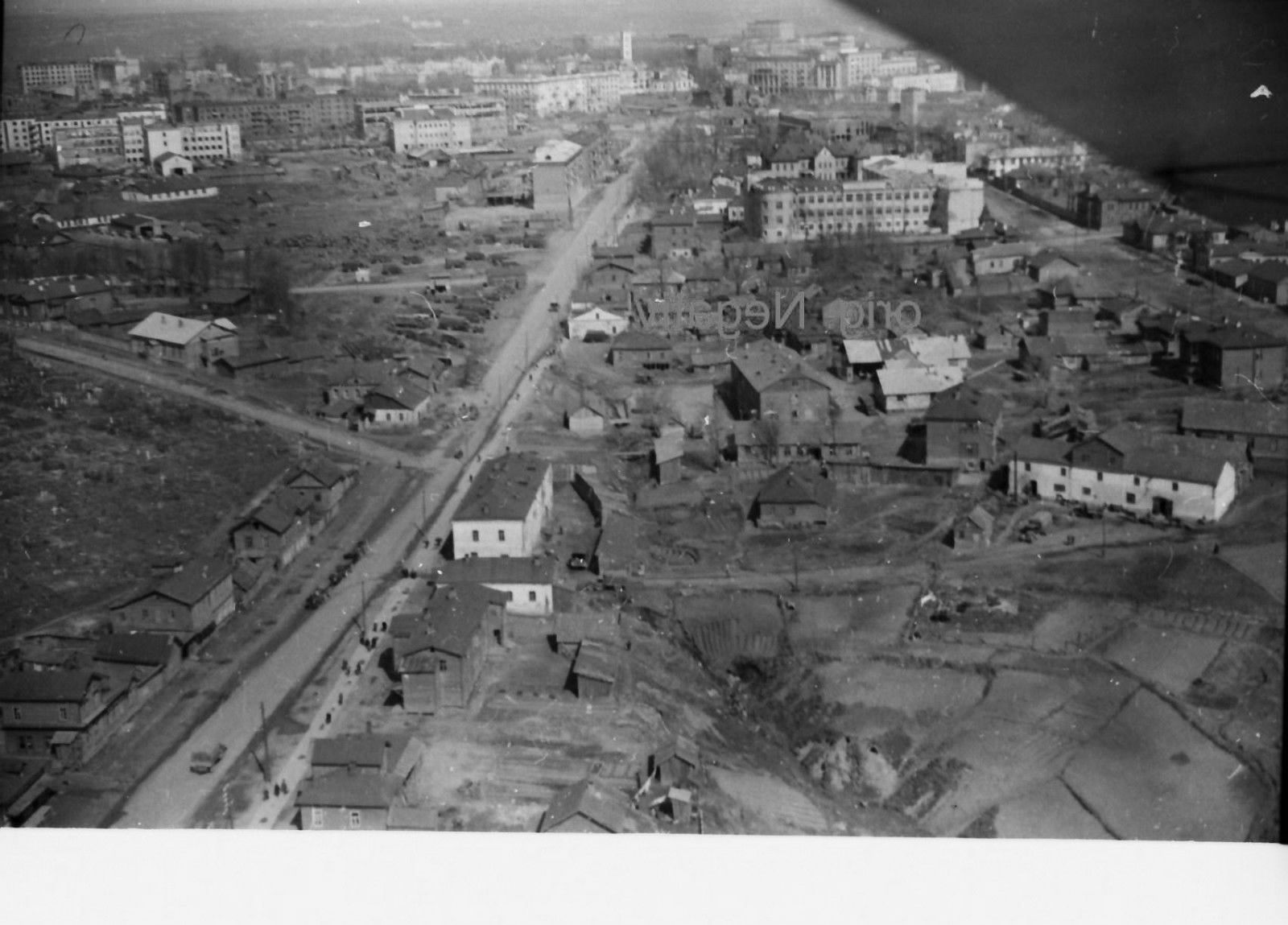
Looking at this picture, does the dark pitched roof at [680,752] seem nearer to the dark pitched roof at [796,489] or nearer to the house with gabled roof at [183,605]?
the dark pitched roof at [796,489]

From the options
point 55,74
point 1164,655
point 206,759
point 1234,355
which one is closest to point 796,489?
point 1164,655

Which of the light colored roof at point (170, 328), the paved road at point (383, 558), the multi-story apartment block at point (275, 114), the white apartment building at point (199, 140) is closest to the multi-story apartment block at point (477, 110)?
the multi-story apartment block at point (275, 114)

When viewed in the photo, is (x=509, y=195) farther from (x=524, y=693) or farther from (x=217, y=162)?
(x=524, y=693)

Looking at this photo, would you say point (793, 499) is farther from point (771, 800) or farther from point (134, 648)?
point (134, 648)

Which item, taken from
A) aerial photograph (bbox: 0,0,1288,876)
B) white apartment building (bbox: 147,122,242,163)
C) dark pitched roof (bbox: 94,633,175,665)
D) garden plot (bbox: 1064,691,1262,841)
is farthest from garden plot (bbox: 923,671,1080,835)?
white apartment building (bbox: 147,122,242,163)

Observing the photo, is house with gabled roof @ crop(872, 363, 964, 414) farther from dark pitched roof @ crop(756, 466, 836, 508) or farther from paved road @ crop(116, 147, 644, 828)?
paved road @ crop(116, 147, 644, 828)

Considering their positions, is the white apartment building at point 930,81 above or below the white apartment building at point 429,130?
above
